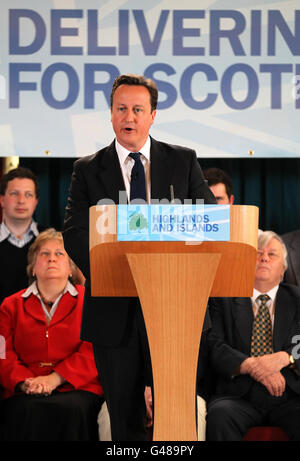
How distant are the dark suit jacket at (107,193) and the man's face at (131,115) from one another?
71 mm

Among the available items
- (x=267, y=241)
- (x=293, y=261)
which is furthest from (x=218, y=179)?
(x=293, y=261)

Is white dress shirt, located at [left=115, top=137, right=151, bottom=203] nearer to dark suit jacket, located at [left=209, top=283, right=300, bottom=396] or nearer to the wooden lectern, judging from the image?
the wooden lectern

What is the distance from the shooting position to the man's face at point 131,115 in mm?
2439

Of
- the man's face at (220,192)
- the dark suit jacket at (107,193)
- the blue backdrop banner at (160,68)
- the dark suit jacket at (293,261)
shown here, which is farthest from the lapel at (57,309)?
the dark suit jacket at (293,261)

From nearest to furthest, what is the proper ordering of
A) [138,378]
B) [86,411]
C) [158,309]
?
[158,309] < [138,378] < [86,411]

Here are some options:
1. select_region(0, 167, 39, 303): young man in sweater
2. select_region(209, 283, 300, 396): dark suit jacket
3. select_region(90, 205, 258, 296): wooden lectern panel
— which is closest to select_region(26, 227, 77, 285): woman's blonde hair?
select_region(0, 167, 39, 303): young man in sweater

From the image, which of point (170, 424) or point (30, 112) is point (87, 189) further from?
point (30, 112)

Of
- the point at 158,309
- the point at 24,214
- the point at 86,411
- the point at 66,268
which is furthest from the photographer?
the point at 24,214

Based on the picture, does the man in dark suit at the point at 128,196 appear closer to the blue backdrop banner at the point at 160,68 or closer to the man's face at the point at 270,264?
the man's face at the point at 270,264

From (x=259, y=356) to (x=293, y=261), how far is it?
2.38 feet

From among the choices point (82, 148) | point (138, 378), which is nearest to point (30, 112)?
point (82, 148)

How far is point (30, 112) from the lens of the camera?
159 inches

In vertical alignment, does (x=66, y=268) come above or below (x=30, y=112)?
below

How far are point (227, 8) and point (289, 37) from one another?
0.39m
